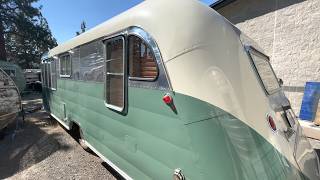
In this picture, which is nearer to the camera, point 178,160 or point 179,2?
point 178,160

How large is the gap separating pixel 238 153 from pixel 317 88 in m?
6.18

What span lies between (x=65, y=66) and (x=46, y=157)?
205cm

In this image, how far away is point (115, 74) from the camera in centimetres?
363

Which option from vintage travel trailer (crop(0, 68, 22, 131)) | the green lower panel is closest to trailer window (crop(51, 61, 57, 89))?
vintage travel trailer (crop(0, 68, 22, 131))

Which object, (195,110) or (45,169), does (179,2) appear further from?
(45,169)

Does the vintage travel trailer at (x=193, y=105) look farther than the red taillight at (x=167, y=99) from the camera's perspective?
No

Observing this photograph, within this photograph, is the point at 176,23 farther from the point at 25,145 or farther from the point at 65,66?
the point at 25,145

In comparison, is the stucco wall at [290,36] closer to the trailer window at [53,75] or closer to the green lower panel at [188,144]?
the green lower panel at [188,144]

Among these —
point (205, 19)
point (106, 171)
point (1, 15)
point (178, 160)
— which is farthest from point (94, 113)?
point (1, 15)

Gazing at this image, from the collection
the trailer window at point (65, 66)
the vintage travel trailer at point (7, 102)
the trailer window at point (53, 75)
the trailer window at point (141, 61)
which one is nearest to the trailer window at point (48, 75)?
the trailer window at point (53, 75)

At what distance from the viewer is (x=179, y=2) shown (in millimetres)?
2711

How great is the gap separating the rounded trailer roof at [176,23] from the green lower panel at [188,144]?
1.52ft

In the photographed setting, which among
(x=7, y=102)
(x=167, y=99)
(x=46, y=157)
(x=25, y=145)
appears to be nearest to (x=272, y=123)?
(x=167, y=99)

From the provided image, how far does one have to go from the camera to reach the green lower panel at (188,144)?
223 centimetres
